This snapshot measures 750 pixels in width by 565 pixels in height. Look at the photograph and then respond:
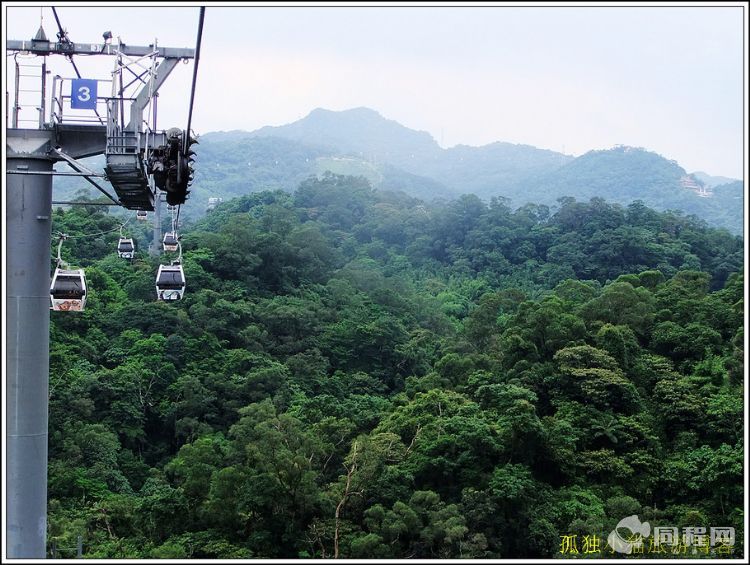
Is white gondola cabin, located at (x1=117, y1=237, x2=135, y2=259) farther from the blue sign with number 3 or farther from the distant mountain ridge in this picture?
the distant mountain ridge

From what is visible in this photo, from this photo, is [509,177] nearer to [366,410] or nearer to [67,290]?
[366,410]

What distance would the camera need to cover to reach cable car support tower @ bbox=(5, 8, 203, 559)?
22.5 feet

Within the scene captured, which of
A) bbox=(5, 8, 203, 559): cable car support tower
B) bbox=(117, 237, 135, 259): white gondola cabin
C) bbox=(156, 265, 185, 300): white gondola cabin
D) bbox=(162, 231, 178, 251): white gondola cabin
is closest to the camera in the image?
bbox=(5, 8, 203, 559): cable car support tower

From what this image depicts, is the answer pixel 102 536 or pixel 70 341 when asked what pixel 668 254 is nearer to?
pixel 70 341

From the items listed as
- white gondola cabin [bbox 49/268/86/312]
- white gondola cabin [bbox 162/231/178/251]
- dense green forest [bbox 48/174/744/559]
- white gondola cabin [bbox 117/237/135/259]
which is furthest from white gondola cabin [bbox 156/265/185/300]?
white gondola cabin [bbox 117/237/135/259]

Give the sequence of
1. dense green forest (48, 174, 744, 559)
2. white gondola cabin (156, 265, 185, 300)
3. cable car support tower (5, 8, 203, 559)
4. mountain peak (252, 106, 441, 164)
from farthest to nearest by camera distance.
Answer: mountain peak (252, 106, 441, 164) → dense green forest (48, 174, 744, 559) → white gondola cabin (156, 265, 185, 300) → cable car support tower (5, 8, 203, 559)

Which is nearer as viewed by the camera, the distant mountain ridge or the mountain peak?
the distant mountain ridge

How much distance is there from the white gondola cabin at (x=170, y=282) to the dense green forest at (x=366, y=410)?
12.8 ft

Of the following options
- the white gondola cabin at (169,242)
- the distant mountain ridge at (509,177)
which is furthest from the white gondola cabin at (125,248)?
the distant mountain ridge at (509,177)

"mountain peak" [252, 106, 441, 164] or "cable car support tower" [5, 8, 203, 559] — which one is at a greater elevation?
"mountain peak" [252, 106, 441, 164]

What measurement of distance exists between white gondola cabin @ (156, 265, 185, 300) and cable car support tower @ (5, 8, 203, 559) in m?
4.75

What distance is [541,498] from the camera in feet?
52.2

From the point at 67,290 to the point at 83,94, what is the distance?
2.03 m

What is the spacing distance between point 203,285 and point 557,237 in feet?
53.7
